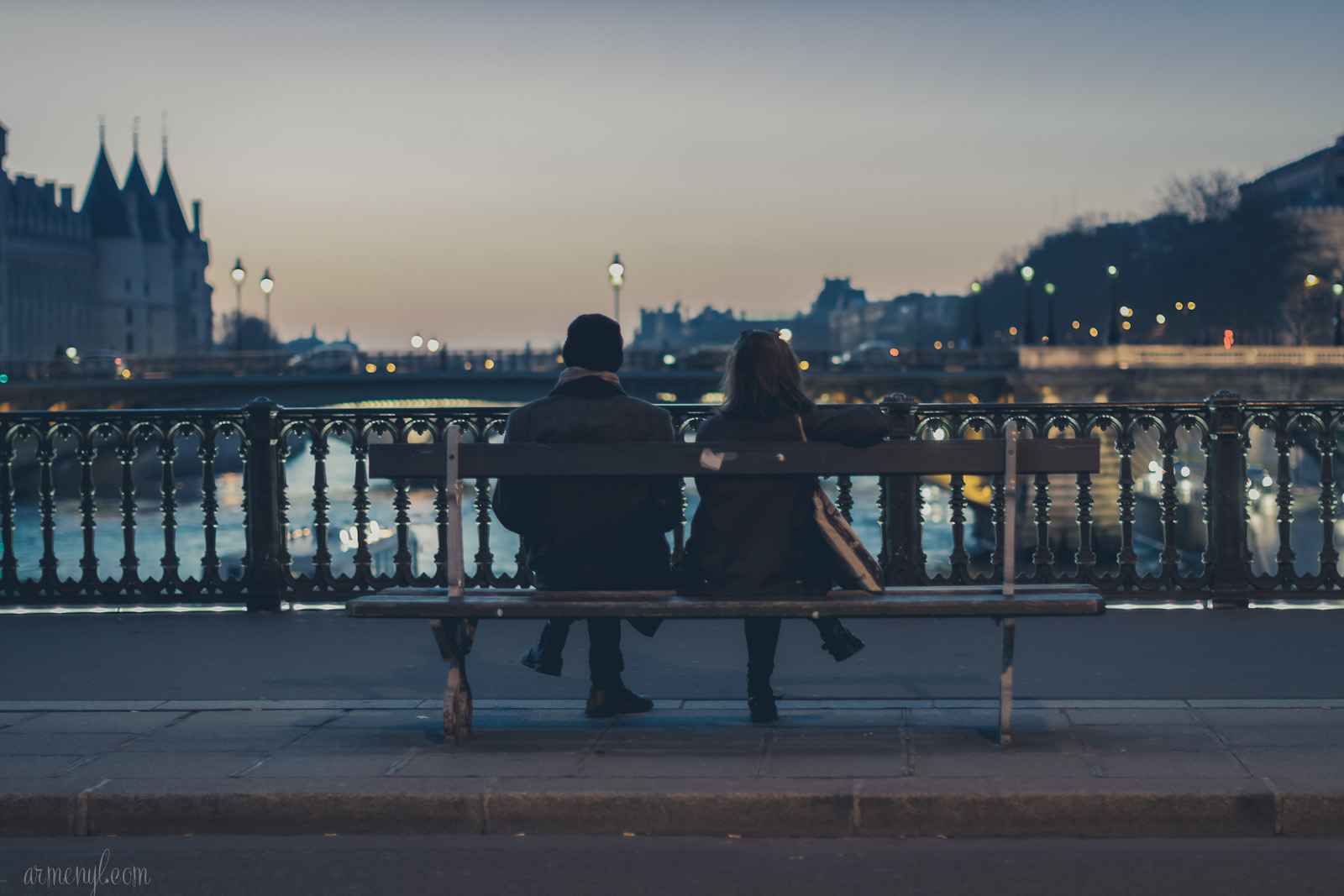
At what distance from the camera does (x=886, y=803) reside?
4.17 meters

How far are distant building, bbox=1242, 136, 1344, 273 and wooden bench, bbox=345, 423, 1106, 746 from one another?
325 ft

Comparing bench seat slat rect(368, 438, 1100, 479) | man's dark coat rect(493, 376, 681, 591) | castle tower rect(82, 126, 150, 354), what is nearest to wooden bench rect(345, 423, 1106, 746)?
bench seat slat rect(368, 438, 1100, 479)

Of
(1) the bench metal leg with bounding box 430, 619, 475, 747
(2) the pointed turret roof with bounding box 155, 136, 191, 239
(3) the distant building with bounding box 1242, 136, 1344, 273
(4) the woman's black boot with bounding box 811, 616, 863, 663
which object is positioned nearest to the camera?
(1) the bench metal leg with bounding box 430, 619, 475, 747

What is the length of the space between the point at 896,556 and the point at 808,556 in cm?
282

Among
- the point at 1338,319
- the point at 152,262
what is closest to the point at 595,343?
the point at 1338,319

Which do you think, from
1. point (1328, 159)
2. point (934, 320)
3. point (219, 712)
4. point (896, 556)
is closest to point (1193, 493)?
point (896, 556)

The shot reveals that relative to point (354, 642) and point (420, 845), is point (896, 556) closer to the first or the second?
point (354, 642)

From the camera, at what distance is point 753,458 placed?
15.7 feet

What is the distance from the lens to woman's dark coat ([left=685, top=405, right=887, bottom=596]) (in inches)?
195

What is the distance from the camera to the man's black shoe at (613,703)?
5238mm

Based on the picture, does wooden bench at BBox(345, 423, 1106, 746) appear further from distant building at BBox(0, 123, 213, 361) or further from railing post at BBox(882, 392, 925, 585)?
distant building at BBox(0, 123, 213, 361)

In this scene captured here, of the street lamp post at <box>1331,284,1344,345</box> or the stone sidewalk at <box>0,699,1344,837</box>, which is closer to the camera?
the stone sidewalk at <box>0,699,1344,837</box>

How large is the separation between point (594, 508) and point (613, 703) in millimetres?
720

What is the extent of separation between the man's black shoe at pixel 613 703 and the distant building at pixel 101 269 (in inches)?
4057
